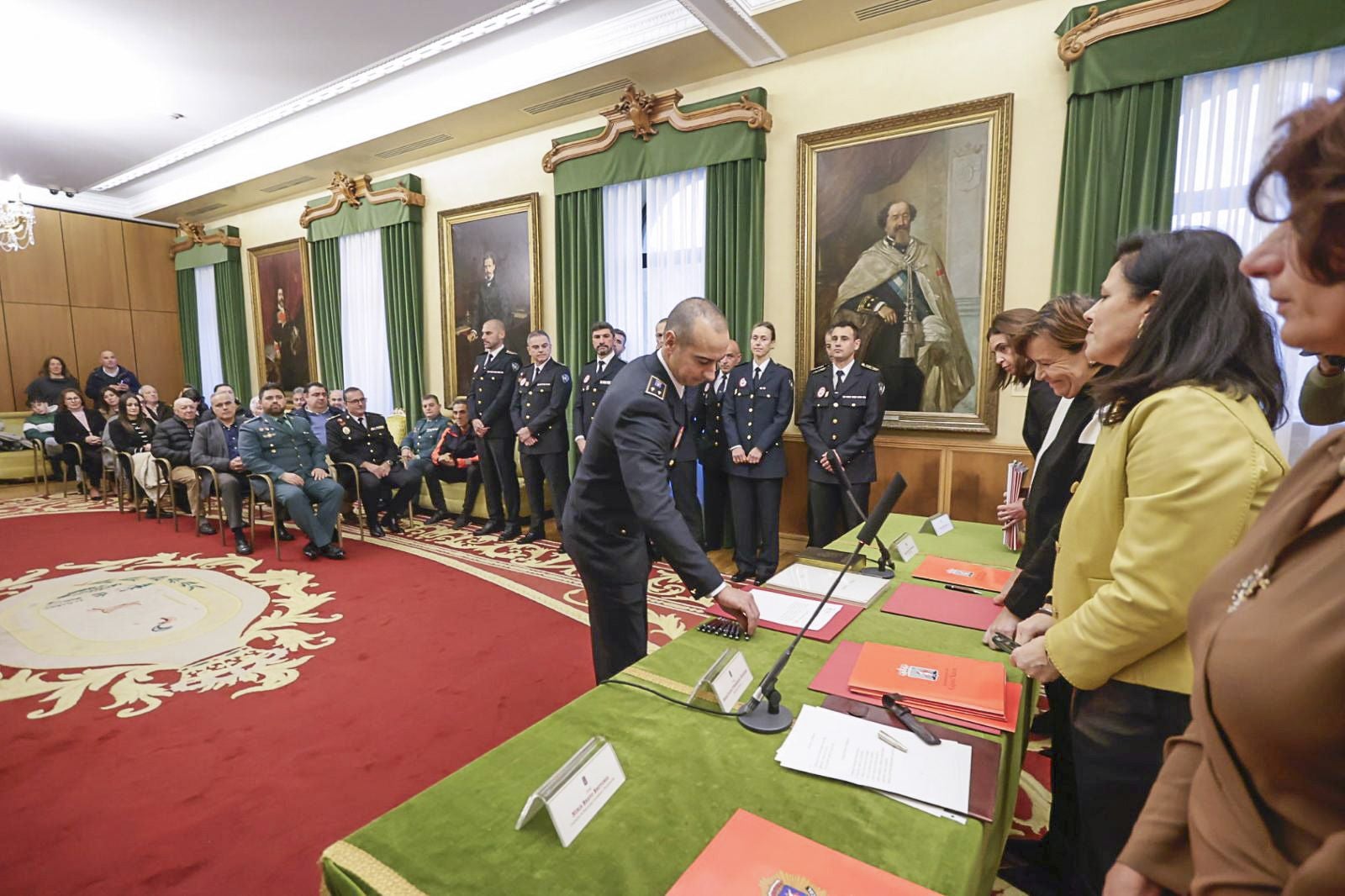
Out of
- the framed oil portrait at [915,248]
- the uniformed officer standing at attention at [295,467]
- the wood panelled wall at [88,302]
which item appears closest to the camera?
the framed oil portrait at [915,248]

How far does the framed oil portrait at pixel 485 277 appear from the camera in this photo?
6.51 meters

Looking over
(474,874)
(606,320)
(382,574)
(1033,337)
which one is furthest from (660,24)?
(474,874)

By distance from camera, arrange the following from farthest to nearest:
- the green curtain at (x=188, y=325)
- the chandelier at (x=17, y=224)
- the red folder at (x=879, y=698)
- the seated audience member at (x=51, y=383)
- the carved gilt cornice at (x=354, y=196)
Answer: the green curtain at (x=188, y=325) < the seated audience member at (x=51, y=383) < the chandelier at (x=17, y=224) < the carved gilt cornice at (x=354, y=196) < the red folder at (x=879, y=698)

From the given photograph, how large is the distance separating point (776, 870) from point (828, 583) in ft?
3.83

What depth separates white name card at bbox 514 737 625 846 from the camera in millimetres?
875

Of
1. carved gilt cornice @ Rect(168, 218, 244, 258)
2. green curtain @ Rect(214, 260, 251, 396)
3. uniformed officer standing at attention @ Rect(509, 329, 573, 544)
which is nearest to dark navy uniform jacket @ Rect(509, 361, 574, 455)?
uniformed officer standing at attention @ Rect(509, 329, 573, 544)

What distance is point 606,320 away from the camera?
20.1 feet

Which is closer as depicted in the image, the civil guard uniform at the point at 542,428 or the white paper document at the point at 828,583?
the white paper document at the point at 828,583

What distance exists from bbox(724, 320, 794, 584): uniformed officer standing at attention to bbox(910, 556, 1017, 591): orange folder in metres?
2.31

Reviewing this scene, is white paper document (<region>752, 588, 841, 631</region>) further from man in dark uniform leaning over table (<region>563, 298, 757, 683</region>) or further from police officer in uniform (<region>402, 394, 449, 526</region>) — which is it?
police officer in uniform (<region>402, 394, 449, 526</region>)

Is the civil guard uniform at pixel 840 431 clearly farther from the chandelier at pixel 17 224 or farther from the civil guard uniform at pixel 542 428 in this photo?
the chandelier at pixel 17 224

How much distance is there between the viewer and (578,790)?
93 centimetres

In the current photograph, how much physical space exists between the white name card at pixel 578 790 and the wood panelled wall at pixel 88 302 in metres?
12.2

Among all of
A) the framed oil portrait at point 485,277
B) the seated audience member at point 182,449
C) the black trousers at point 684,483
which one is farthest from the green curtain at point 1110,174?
the seated audience member at point 182,449
